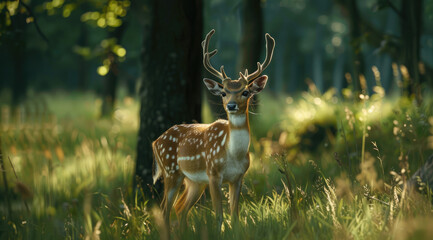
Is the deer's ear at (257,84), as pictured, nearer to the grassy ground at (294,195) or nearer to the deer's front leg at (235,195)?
the grassy ground at (294,195)

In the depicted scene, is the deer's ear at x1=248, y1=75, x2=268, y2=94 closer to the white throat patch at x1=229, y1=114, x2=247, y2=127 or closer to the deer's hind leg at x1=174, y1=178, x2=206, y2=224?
the white throat patch at x1=229, y1=114, x2=247, y2=127

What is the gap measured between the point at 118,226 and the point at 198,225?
0.83 m

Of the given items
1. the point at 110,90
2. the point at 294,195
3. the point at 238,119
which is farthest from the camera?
the point at 110,90

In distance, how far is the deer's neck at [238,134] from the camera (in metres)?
3.95

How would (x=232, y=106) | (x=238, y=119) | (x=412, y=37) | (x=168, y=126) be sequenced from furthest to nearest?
(x=412, y=37), (x=168, y=126), (x=238, y=119), (x=232, y=106)

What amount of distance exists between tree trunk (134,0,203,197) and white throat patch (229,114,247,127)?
6.78 ft

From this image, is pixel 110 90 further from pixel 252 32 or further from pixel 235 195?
pixel 235 195

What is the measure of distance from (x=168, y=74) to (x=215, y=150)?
2.05 metres

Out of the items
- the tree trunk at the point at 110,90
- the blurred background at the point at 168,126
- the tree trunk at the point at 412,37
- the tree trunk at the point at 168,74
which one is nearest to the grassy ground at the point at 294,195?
the blurred background at the point at 168,126

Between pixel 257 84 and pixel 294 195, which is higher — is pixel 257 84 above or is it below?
above

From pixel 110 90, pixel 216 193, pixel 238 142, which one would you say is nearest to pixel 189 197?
pixel 216 193

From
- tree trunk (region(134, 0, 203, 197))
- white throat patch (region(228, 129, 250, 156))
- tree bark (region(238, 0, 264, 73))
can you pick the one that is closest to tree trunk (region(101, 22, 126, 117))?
tree bark (region(238, 0, 264, 73))

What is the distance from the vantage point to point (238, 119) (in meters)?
3.95

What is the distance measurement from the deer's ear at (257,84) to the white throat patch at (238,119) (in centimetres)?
21
